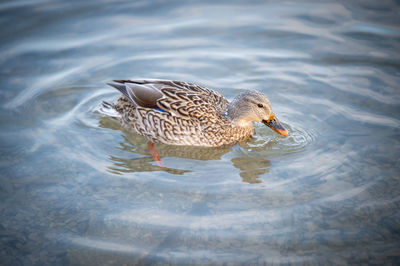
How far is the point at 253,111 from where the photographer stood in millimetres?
5875

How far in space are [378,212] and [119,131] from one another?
4.12 metres

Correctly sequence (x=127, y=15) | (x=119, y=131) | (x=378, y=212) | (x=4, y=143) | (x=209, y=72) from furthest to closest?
(x=127, y=15), (x=209, y=72), (x=119, y=131), (x=4, y=143), (x=378, y=212)

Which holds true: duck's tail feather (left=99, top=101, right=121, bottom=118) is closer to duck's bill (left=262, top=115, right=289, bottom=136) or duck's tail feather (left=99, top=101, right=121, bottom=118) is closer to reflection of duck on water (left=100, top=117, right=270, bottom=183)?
reflection of duck on water (left=100, top=117, right=270, bottom=183)

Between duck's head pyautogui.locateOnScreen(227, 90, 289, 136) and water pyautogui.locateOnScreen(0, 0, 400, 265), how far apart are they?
38 cm

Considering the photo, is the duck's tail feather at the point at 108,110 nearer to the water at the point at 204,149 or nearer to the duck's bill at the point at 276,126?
the water at the point at 204,149

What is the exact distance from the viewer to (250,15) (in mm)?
9953

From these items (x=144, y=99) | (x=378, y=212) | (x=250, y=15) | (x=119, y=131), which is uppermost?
(x=250, y=15)

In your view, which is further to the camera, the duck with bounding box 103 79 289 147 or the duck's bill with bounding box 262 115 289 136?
the duck with bounding box 103 79 289 147

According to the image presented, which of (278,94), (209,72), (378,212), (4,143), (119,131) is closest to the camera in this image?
(378,212)

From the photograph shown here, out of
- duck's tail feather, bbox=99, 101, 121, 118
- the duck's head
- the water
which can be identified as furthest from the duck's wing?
the water

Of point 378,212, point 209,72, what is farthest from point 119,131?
point 378,212

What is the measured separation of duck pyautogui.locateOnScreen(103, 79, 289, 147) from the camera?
584 cm

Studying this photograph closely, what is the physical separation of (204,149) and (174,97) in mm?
958

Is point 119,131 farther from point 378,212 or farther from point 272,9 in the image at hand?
point 272,9
